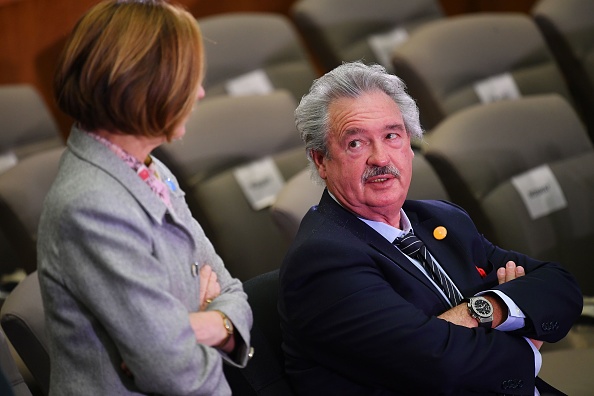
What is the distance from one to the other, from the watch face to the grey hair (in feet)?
1.35

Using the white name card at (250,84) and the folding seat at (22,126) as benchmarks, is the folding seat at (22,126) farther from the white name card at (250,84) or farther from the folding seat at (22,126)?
the white name card at (250,84)

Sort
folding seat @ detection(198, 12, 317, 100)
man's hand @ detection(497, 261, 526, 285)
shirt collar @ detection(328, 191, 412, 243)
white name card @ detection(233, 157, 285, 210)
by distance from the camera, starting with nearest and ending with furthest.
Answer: shirt collar @ detection(328, 191, 412, 243)
man's hand @ detection(497, 261, 526, 285)
white name card @ detection(233, 157, 285, 210)
folding seat @ detection(198, 12, 317, 100)

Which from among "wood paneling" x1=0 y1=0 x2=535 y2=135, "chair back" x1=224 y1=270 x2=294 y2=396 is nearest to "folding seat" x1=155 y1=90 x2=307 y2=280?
"chair back" x1=224 y1=270 x2=294 y2=396

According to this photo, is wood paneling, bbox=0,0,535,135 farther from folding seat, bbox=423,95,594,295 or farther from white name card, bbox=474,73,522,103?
folding seat, bbox=423,95,594,295

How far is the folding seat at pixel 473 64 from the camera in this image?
133 inches

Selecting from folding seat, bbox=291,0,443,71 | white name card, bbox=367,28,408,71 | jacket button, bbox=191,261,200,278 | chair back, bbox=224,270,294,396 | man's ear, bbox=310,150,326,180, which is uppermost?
jacket button, bbox=191,261,200,278

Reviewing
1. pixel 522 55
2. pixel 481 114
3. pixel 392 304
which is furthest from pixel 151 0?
pixel 522 55

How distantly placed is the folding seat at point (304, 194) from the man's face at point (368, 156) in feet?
0.67

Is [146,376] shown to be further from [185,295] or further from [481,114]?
[481,114]

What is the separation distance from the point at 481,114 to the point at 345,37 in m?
1.55

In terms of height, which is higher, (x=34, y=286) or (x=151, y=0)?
(x=151, y=0)

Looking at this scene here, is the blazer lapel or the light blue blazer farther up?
the light blue blazer

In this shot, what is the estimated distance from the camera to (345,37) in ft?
13.7

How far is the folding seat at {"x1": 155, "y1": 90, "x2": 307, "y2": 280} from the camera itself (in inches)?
114
